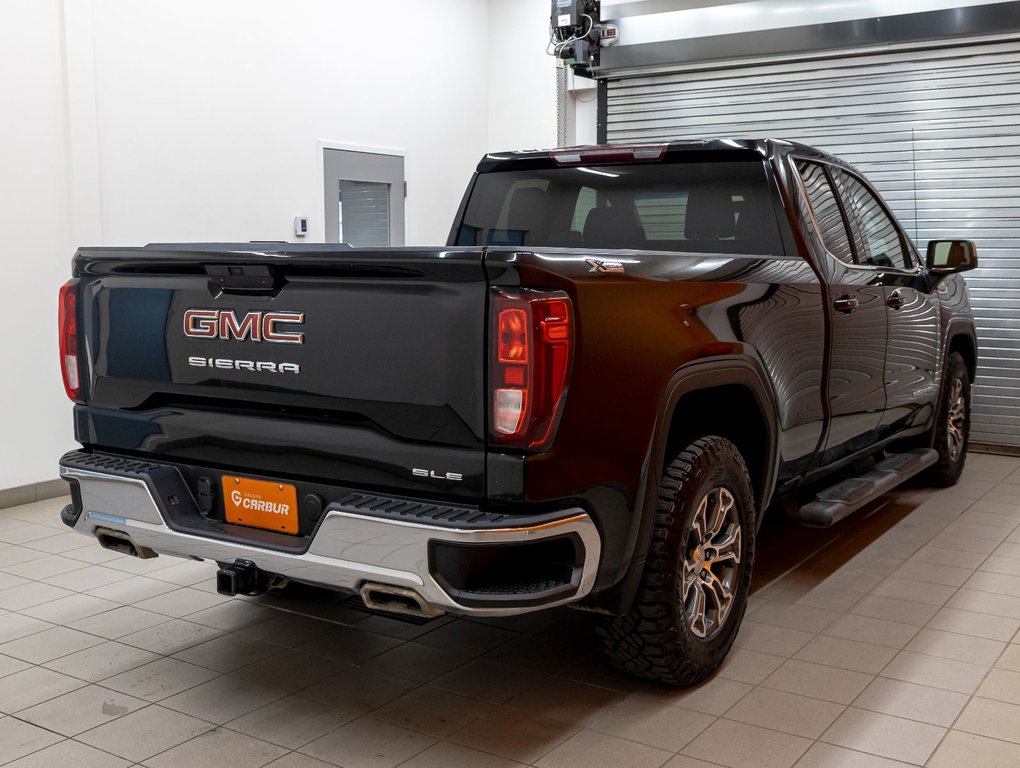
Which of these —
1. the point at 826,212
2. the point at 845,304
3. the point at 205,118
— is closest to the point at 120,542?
the point at 845,304

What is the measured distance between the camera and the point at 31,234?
237 inches

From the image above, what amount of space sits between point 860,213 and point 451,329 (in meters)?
2.89

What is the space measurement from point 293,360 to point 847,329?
7.90ft

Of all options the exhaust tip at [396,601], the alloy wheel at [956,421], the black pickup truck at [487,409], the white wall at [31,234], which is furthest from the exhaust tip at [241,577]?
the alloy wheel at [956,421]

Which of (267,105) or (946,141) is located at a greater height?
(267,105)

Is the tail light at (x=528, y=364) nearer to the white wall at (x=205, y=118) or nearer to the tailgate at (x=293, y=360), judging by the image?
the tailgate at (x=293, y=360)

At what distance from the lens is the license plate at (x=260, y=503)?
2859 mm

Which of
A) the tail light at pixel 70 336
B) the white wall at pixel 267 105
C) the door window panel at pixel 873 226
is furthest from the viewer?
the white wall at pixel 267 105

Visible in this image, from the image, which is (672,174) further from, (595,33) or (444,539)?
(595,33)

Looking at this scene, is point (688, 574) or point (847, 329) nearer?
point (688, 574)

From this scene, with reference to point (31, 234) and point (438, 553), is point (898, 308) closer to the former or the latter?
point (438, 553)

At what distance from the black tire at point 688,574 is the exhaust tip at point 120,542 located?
4.58 ft

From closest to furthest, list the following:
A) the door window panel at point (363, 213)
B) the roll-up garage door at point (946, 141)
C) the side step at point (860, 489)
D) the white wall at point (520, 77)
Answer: the side step at point (860, 489) < the roll-up garage door at point (946, 141) < the door window panel at point (363, 213) < the white wall at point (520, 77)

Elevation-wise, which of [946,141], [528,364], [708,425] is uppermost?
[946,141]
